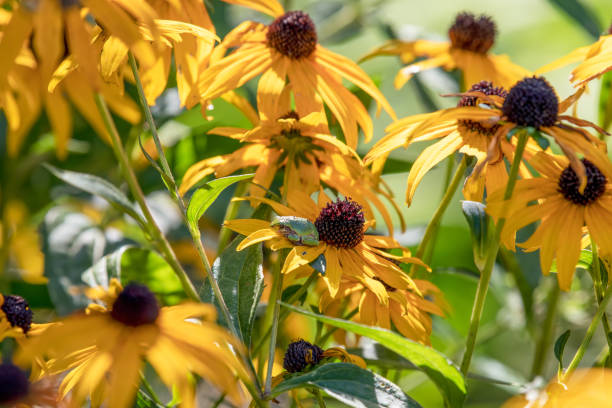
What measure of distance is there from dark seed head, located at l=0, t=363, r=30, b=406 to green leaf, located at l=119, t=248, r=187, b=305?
0.80ft

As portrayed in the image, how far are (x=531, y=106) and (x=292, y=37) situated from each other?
231 mm

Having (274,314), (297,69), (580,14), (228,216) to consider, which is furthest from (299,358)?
(580,14)

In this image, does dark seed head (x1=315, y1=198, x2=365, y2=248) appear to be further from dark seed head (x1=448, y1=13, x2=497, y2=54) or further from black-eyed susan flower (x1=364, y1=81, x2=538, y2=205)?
dark seed head (x1=448, y1=13, x2=497, y2=54)

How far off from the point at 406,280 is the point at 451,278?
→ 46 centimetres

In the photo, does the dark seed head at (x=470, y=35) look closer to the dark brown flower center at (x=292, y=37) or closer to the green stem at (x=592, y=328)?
the dark brown flower center at (x=292, y=37)

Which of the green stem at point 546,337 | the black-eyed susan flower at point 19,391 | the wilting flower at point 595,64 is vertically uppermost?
the wilting flower at point 595,64

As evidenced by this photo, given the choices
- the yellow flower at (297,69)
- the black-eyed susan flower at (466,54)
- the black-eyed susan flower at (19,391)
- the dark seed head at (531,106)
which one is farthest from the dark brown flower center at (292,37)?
the black-eyed susan flower at (19,391)

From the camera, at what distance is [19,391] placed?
0.33 m

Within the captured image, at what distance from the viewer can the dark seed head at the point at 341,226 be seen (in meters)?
0.46

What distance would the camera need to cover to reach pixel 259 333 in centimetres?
58

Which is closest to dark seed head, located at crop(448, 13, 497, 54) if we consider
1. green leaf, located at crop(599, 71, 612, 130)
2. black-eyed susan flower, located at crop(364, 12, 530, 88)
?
black-eyed susan flower, located at crop(364, 12, 530, 88)

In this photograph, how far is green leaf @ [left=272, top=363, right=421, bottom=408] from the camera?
363 millimetres

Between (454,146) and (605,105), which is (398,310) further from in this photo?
(605,105)

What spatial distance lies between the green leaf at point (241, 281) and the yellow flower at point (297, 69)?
12 centimetres
